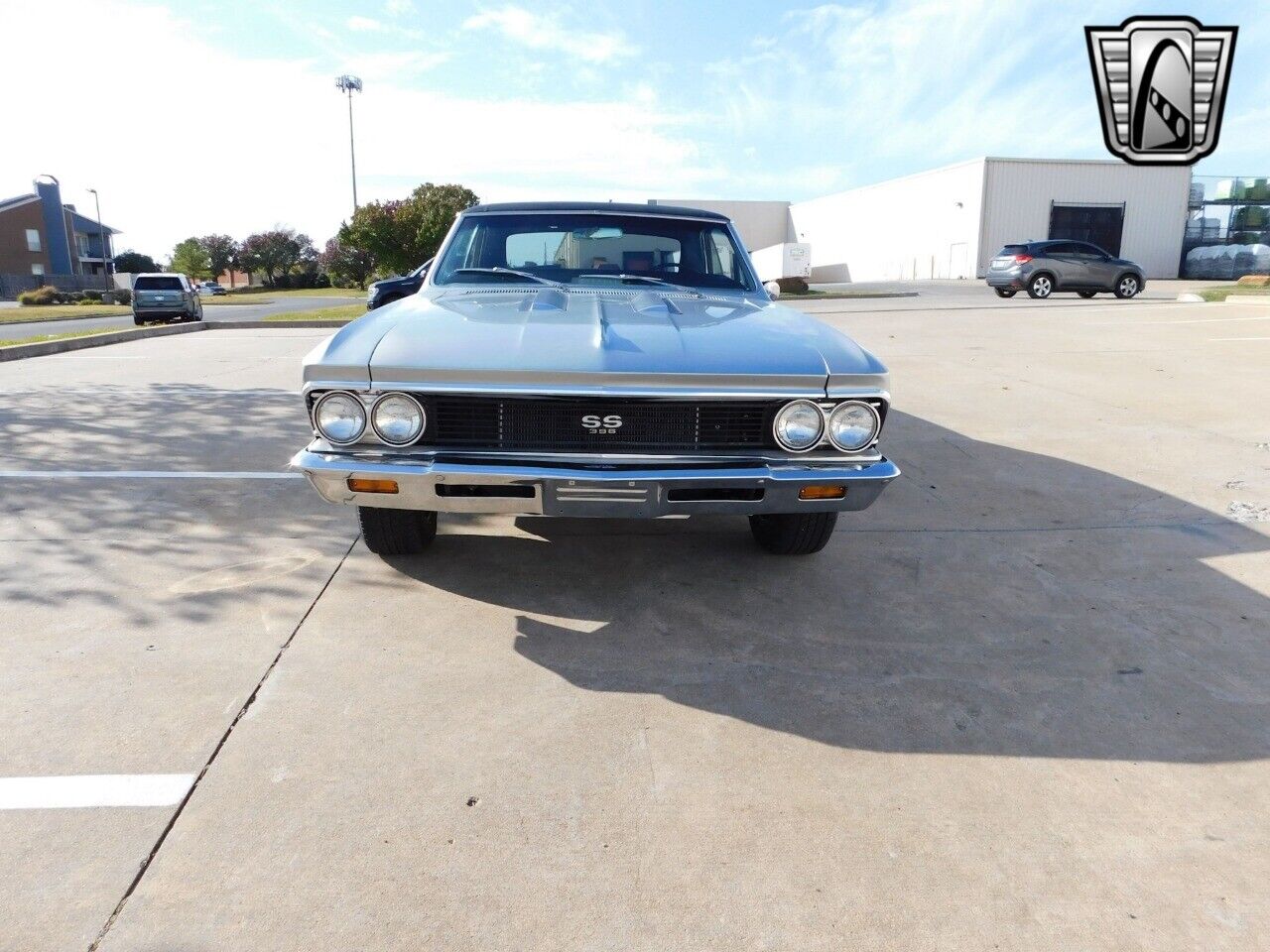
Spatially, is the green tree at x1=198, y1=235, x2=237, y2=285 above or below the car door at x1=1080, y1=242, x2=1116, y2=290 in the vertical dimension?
above

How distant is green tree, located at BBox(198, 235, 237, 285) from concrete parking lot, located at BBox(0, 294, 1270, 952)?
84361mm

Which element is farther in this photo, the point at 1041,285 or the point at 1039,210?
the point at 1039,210

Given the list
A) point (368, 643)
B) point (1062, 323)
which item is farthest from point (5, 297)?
point (368, 643)

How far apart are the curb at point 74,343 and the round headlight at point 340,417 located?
11.4 meters

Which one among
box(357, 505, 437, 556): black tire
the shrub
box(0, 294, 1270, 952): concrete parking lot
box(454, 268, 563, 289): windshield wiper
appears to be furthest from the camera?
the shrub

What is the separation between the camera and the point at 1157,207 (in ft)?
125

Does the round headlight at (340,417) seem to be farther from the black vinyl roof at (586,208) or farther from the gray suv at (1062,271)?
the gray suv at (1062,271)

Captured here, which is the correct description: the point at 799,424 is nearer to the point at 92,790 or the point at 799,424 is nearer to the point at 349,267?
the point at 92,790

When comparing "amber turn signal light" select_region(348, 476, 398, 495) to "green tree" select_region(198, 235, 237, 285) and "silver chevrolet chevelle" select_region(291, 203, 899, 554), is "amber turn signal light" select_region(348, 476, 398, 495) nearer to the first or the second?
"silver chevrolet chevelle" select_region(291, 203, 899, 554)

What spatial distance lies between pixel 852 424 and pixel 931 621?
2.67 feet

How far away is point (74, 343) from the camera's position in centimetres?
1372

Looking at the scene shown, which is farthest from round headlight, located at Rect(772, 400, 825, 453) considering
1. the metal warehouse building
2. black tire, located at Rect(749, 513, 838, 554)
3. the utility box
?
the metal warehouse building

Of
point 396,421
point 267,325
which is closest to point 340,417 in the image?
point 396,421

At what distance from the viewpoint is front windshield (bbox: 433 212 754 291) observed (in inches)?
171
